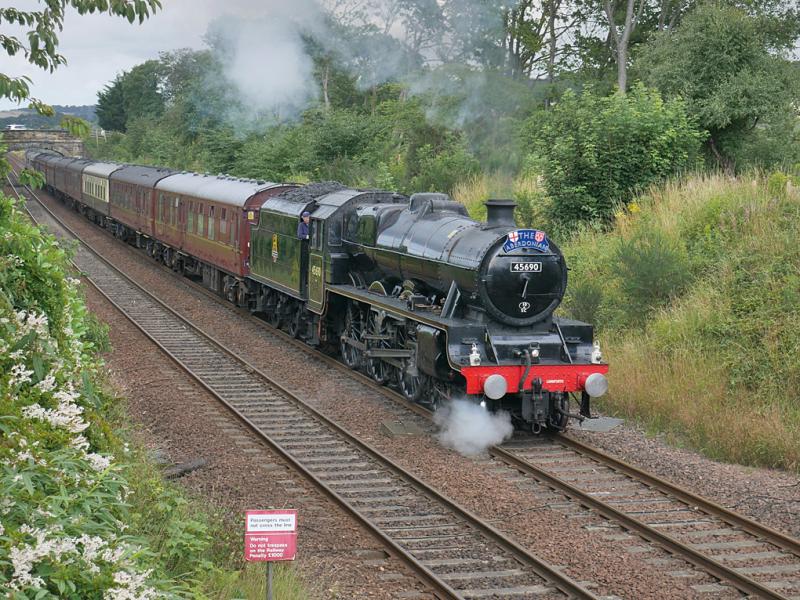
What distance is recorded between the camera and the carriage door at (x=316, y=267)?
16.1 metres

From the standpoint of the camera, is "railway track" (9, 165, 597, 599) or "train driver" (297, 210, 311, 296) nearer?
"railway track" (9, 165, 597, 599)

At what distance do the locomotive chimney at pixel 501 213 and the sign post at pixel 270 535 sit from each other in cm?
662

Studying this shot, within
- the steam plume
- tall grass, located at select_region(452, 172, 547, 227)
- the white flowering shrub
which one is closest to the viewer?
the white flowering shrub

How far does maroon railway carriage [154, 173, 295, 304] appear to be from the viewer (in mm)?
20719

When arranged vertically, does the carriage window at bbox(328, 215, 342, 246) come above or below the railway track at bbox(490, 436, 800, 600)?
above

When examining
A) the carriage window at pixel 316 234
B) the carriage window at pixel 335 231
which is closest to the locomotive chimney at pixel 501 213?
the carriage window at pixel 335 231

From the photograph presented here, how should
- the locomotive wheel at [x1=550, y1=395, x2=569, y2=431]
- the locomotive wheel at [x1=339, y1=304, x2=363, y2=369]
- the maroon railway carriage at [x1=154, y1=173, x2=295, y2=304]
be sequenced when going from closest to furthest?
the locomotive wheel at [x1=550, y1=395, x2=569, y2=431], the locomotive wheel at [x1=339, y1=304, x2=363, y2=369], the maroon railway carriage at [x1=154, y1=173, x2=295, y2=304]

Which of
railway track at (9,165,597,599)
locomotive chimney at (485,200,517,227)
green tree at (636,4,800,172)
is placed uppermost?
green tree at (636,4,800,172)

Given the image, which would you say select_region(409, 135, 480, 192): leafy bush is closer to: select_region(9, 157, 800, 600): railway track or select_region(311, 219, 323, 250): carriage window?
select_region(311, 219, 323, 250): carriage window

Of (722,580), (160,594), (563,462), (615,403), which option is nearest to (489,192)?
(615,403)

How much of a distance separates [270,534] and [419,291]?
7853 millimetres

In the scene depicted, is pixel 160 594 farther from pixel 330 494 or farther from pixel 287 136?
pixel 287 136

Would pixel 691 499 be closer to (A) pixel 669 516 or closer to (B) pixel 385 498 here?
(A) pixel 669 516

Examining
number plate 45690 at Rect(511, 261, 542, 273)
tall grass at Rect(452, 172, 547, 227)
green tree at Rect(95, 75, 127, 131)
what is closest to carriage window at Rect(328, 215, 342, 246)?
tall grass at Rect(452, 172, 547, 227)
